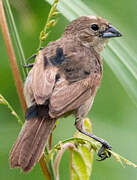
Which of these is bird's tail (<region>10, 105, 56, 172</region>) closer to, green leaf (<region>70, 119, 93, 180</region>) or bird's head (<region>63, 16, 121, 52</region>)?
green leaf (<region>70, 119, 93, 180</region>)

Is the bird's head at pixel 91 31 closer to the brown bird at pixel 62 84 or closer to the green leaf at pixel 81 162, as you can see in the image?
the brown bird at pixel 62 84

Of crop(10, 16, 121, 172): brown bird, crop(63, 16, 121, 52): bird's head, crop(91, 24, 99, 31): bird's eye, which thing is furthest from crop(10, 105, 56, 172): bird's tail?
crop(91, 24, 99, 31): bird's eye

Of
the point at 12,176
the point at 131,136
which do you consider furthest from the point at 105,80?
the point at 12,176

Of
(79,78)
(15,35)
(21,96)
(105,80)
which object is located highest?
(15,35)

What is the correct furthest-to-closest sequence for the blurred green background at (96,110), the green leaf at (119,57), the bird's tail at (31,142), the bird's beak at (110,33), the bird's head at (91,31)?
the blurred green background at (96,110) → the bird's head at (91,31) → the bird's beak at (110,33) → the green leaf at (119,57) → the bird's tail at (31,142)

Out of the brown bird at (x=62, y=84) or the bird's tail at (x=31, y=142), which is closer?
the bird's tail at (x=31, y=142)

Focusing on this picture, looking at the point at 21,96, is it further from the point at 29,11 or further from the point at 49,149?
the point at 29,11

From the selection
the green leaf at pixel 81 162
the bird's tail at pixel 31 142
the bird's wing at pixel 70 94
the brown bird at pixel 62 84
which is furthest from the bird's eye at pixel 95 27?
the green leaf at pixel 81 162
